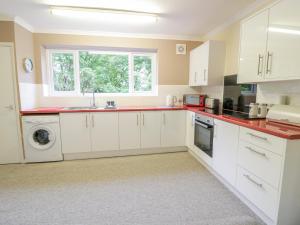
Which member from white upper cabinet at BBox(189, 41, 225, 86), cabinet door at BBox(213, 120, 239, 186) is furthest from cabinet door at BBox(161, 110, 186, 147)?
cabinet door at BBox(213, 120, 239, 186)

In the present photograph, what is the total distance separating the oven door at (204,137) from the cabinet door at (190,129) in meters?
0.13

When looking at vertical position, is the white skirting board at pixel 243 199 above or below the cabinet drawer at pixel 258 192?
below

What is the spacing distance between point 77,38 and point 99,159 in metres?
2.40

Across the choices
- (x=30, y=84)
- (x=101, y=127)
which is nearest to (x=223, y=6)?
(x=101, y=127)

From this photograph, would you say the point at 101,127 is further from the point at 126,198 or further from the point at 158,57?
the point at 158,57

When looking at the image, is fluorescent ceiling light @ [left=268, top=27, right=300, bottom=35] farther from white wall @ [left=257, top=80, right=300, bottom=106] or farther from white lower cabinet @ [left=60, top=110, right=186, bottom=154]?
white lower cabinet @ [left=60, top=110, right=186, bottom=154]

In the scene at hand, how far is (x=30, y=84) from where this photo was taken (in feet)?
10.8

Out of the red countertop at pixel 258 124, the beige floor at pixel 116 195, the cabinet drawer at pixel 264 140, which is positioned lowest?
the beige floor at pixel 116 195

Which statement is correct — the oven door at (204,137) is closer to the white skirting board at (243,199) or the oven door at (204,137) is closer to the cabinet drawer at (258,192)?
the white skirting board at (243,199)

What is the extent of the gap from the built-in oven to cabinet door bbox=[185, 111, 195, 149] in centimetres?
13

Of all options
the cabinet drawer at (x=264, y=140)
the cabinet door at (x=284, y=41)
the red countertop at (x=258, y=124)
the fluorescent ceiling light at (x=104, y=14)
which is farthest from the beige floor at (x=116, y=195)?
the fluorescent ceiling light at (x=104, y=14)

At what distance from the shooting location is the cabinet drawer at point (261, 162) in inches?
61.6

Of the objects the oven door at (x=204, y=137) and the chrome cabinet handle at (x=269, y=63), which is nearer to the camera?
the chrome cabinet handle at (x=269, y=63)

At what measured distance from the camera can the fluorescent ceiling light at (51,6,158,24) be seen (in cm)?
255
